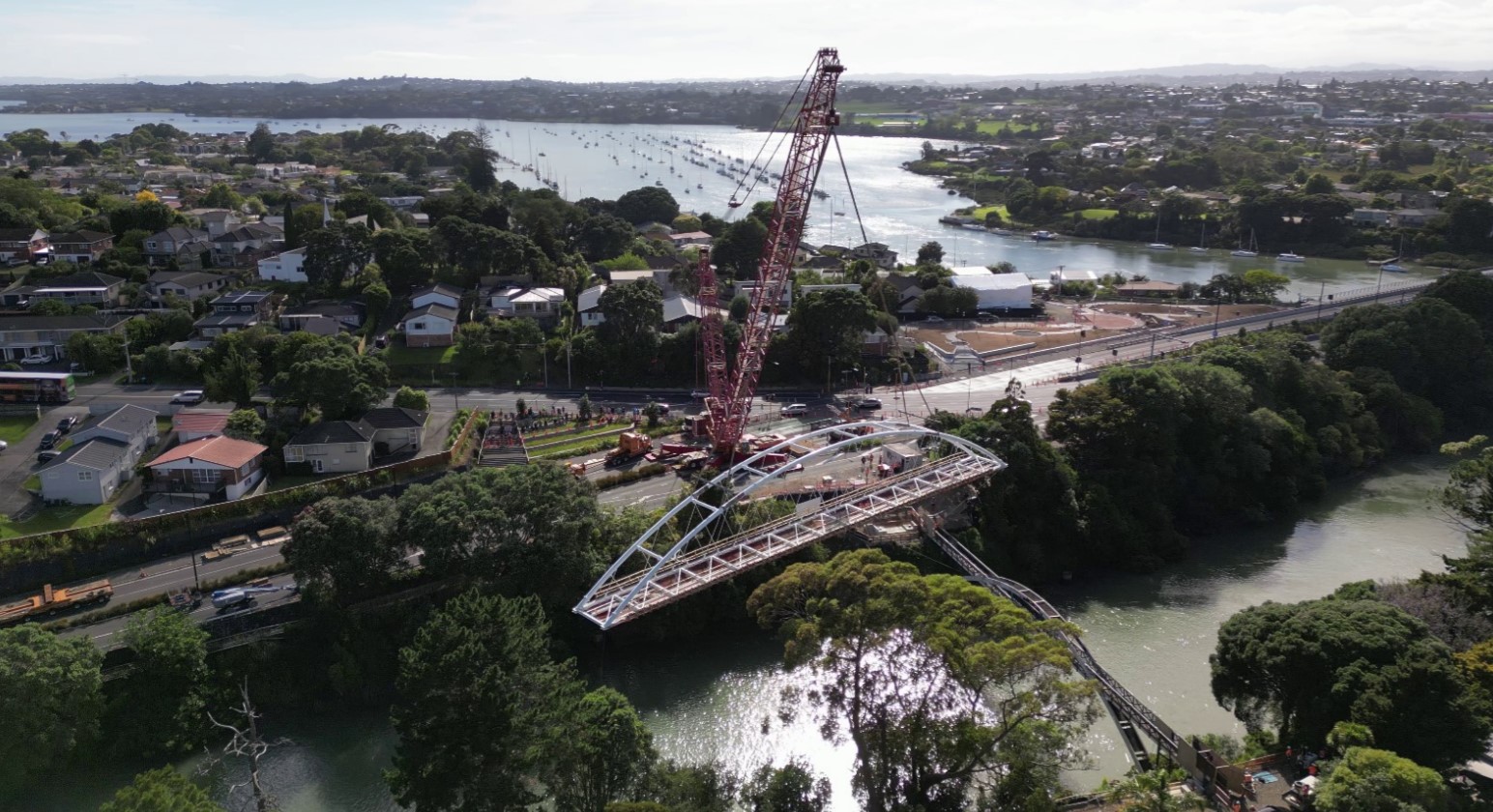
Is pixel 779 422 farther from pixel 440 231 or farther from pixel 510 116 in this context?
pixel 510 116

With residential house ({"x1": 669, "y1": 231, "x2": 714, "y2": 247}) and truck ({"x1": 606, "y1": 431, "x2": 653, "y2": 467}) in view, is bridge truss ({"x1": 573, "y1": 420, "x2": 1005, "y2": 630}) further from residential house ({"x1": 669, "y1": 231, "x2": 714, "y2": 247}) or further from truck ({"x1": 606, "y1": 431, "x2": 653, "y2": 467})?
residential house ({"x1": 669, "y1": 231, "x2": 714, "y2": 247})

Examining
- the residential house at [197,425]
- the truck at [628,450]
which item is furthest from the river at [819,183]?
the residential house at [197,425]

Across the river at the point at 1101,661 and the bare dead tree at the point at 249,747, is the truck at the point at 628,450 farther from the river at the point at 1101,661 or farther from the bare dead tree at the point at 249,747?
the bare dead tree at the point at 249,747

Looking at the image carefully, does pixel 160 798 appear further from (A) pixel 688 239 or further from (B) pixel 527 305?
(A) pixel 688 239

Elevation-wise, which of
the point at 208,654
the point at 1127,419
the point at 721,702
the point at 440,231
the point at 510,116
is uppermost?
the point at 510,116

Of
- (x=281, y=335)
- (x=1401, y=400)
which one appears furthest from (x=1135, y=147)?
(x=281, y=335)

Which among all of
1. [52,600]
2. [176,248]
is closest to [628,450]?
[52,600]

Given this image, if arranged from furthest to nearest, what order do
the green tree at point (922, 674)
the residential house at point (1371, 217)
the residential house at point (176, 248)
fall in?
the residential house at point (1371, 217), the residential house at point (176, 248), the green tree at point (922, 674)
